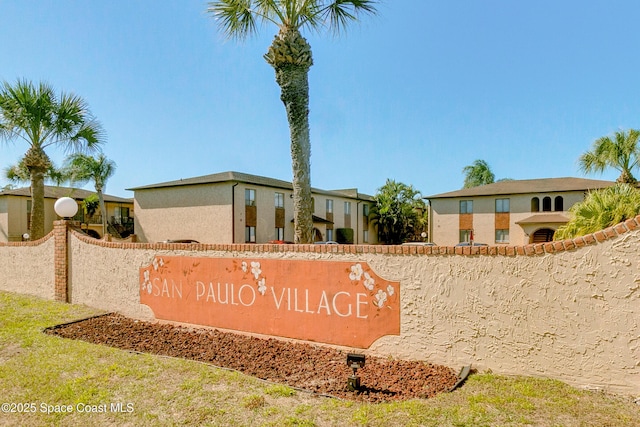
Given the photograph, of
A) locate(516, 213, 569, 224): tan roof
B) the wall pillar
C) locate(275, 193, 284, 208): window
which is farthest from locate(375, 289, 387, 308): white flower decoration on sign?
locate(516, 213, 569, 224): tan roof

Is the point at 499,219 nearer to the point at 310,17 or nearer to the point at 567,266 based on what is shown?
the point at 310,17

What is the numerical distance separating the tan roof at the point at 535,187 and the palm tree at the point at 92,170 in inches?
1185

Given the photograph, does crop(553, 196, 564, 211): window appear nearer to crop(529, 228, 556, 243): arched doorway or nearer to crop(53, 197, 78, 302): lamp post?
crop(529, 228, 556, 243): arched doorway

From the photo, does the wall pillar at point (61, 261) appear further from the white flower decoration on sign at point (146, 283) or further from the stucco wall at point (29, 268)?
the white flower decoration on sign at point (146, 283)

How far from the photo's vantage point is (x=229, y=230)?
26.6 meters

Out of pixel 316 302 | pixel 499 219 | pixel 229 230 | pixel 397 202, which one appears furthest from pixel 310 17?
pixel 397 202

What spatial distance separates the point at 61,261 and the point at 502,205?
30327 mm

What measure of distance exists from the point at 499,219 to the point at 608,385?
28.8 metres

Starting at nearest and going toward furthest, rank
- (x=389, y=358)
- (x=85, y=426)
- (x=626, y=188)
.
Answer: (x=85, y=426) → (x=389, y=358) → (x=626, y=188)

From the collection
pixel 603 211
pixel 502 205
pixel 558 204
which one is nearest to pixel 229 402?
pixel 603 211

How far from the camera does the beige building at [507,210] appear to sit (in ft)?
93.8

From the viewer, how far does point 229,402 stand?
464 centimetres

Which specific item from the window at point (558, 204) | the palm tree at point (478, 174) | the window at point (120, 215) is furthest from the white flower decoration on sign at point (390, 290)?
the palm tree at point (478, 174)

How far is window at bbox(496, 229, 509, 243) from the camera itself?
31.0m
